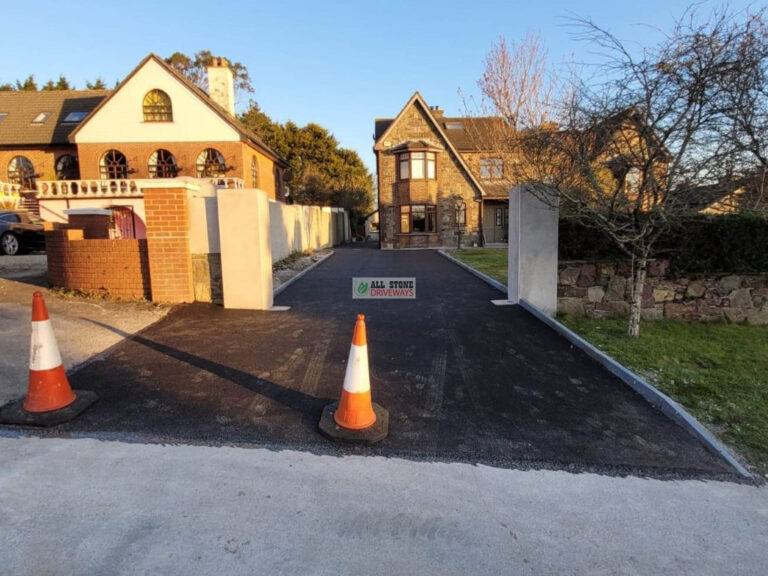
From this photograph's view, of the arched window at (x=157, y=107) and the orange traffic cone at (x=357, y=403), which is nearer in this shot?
the orange traffic cone at (x=357, y=403)

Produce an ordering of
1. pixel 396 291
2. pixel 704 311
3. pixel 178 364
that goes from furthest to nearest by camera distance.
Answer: pixel 396 291 < pixel 704 311 < pixel 178 364

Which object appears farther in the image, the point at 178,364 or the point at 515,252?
the point at 515,252

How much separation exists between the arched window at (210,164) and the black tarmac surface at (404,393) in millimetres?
20998

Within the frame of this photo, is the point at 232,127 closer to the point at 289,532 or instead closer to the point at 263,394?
the point at 263,394

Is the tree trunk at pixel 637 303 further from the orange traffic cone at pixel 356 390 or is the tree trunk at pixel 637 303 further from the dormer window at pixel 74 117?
the dormer window at pixel 74 117

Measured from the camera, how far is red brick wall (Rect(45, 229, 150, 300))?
7.61 metres

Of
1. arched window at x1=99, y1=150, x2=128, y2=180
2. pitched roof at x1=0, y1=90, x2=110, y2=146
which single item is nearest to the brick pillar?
arched window at x1=99, y1=150, x2=128, y2=180

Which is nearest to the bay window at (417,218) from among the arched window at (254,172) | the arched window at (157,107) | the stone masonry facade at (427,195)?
the stone masonry facade at (427,195)

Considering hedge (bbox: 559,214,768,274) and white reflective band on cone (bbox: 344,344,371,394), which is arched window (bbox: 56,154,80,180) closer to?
hedge (bbox: 559,214,768,274)

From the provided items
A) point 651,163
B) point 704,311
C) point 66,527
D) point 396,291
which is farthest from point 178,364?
point 704,311

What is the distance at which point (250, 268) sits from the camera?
291 inches

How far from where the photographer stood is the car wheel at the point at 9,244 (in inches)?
595

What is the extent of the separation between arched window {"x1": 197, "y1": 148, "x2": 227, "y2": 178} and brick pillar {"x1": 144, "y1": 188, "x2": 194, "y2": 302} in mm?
19813

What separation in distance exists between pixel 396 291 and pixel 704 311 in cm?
570
